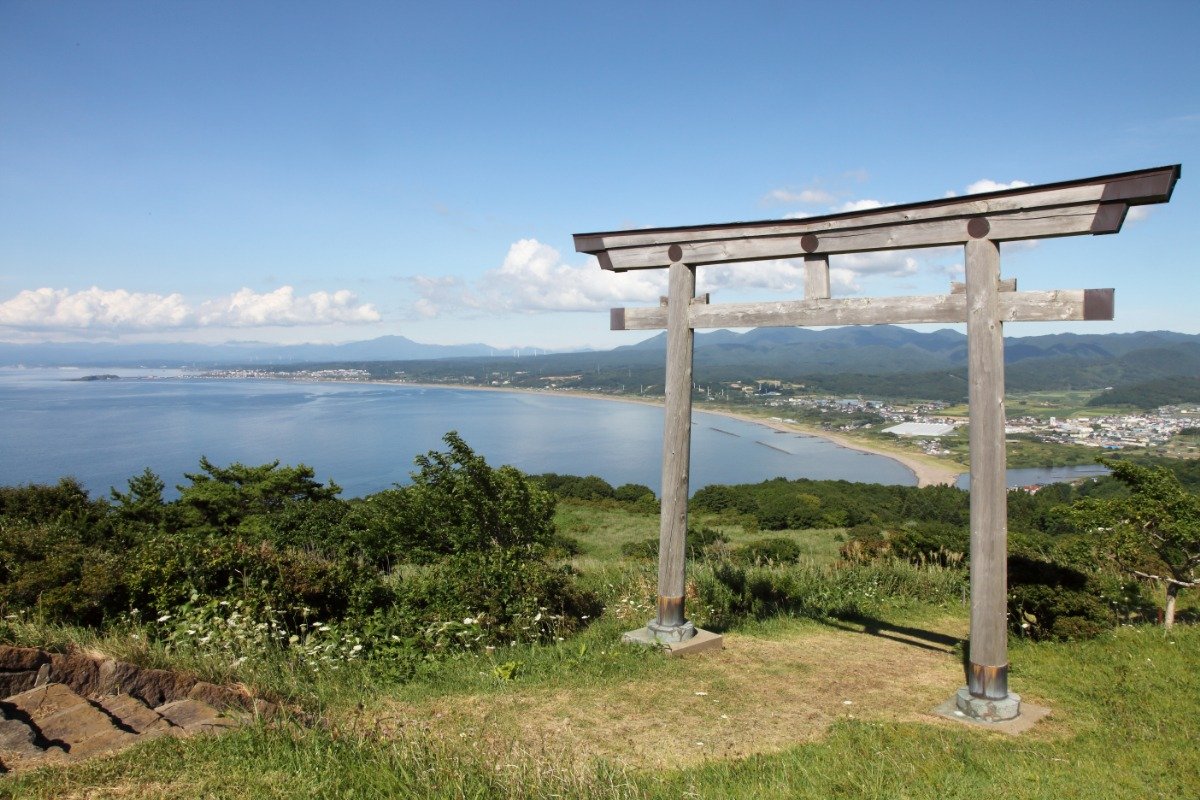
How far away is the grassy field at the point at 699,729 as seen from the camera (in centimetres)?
290

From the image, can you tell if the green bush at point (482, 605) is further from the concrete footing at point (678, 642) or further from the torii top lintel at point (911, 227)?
the torii top lintel at point (911, 227)

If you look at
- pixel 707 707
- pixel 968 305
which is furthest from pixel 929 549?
pixel 707 707

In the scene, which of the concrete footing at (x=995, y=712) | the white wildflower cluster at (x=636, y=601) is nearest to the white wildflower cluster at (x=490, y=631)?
the white wildflower cluster at (x=636, y=601)

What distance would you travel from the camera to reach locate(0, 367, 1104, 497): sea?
5566 centimetres

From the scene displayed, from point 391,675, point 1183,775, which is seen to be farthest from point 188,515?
point 1183,775

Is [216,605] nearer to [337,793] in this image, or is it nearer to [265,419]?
[337,793]

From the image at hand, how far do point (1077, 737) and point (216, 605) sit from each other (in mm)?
5370

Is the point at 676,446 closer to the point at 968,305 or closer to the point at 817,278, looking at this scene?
the point at 817,278

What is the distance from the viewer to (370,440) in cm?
7294

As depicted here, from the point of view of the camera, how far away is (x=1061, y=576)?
6.13 metres

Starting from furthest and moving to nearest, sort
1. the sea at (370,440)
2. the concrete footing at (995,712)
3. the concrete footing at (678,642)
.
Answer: the sea at (370,440) → the concrete footing at (678,642) → the concrete footing at (995,712)

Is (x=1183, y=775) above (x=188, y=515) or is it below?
above

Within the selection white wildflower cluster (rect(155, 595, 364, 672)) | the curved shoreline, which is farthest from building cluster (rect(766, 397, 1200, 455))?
white wildflower cluster (rect(155, 595, 364, 672))

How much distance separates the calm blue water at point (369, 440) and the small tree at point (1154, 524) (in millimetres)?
42933
